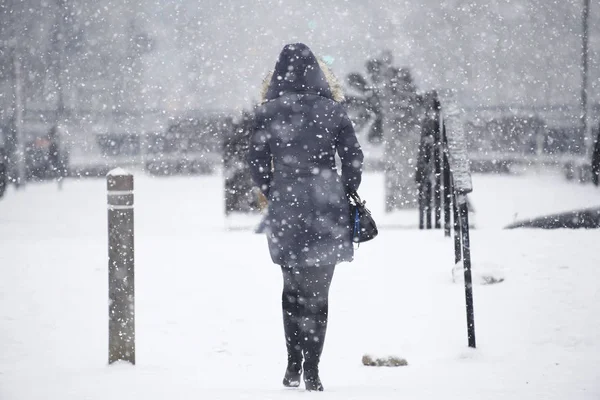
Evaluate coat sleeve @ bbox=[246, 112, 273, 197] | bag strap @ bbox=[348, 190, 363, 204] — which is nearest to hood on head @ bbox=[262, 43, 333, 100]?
coat sleeve @ bbox=[246, 112, 273, 197]

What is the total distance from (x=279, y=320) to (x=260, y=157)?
187 centimetres

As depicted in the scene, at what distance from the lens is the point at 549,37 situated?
14.4 m

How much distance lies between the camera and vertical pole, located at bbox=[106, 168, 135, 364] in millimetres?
3355

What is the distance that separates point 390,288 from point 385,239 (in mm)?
2027

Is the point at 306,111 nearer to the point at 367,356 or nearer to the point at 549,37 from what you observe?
the point at 367,356

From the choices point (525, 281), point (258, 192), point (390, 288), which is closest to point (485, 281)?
point (525, 281)

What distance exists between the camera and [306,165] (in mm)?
2990

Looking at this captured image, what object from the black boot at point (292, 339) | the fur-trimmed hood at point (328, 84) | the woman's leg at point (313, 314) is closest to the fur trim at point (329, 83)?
the fur-trimmed hood at point (328, 84)

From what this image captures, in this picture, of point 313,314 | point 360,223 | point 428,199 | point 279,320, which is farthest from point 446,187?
point 313,314

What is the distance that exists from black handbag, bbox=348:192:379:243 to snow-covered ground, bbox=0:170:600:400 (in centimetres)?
71

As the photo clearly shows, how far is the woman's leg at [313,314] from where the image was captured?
3.05 metres

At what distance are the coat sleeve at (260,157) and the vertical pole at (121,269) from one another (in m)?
0.73

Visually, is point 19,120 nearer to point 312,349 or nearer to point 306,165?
point 306,165

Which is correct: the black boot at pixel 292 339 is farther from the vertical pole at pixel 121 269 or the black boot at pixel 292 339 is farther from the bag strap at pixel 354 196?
the vertical pole at pixel 121 269
